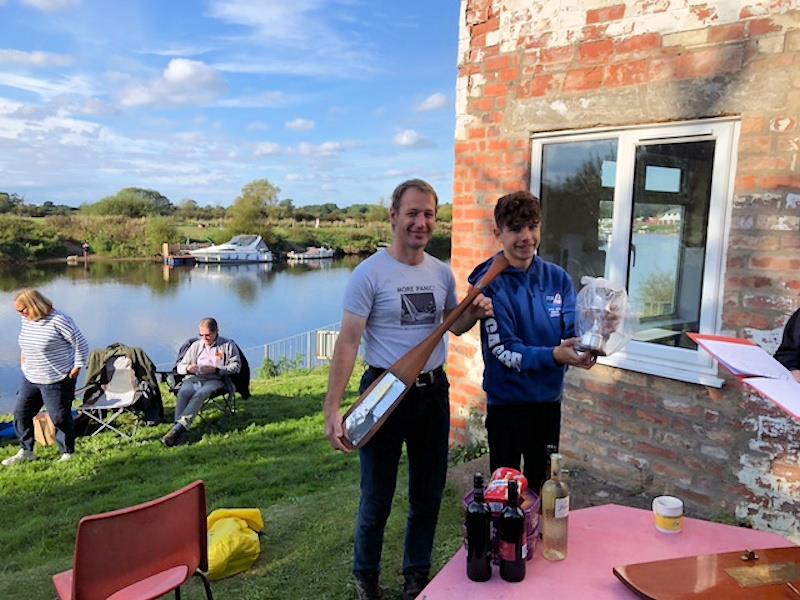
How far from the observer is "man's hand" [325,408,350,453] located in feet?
7.25

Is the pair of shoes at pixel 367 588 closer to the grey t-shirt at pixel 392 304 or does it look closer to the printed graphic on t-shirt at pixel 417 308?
the grey t-shirt at pixel 392 304

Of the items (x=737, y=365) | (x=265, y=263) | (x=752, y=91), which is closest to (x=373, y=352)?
(x=737, y=365)

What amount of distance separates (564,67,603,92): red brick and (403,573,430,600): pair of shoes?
10.0ft

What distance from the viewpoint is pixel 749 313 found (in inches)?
125

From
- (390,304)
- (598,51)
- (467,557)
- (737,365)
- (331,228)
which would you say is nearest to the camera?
(737,365)

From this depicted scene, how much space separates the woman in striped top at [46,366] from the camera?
5461 mm

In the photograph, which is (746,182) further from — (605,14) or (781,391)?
(781,391)

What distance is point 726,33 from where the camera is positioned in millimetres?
3105

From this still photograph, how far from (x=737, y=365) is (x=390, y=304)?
123 cm

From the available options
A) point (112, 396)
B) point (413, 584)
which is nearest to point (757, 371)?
point (413, 584)

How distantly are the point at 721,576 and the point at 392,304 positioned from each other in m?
1.38

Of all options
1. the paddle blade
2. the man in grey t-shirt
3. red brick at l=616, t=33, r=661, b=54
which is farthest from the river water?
the paddle blade

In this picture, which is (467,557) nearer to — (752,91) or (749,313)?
(749,313)

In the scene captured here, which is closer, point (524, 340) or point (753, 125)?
point (524, 340)
